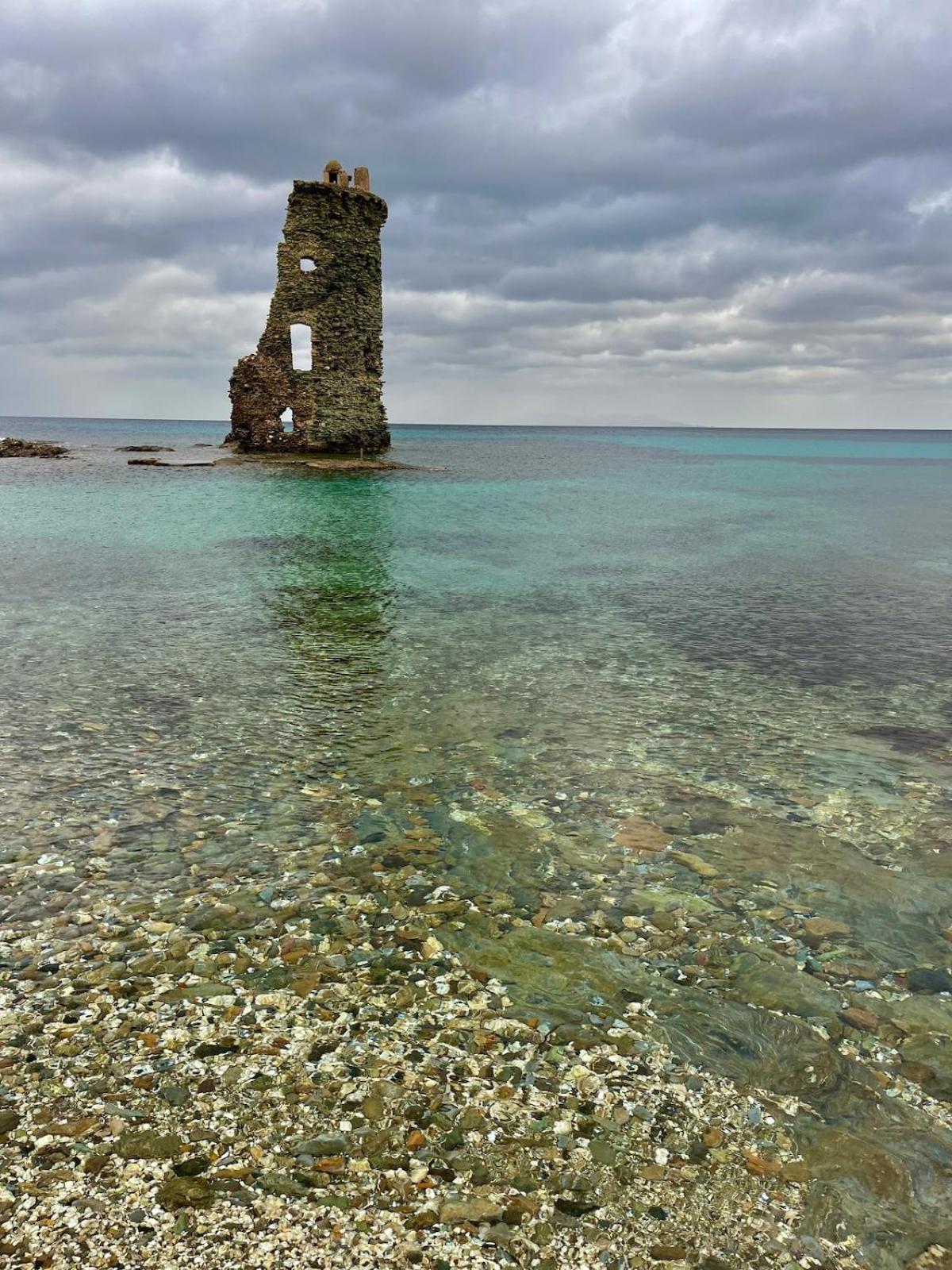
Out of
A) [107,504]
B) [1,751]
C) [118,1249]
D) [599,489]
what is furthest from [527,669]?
[599,489]

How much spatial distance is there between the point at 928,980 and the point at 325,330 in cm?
4885

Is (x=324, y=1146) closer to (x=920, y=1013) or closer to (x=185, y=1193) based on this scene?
(x=185, y=1193)

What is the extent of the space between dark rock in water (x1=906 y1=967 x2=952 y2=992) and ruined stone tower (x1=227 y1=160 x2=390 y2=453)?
48.5 m

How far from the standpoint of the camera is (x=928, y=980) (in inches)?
188

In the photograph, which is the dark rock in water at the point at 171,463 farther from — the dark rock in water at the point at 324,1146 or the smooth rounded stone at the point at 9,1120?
the dark rock in water at the point at 324,1146

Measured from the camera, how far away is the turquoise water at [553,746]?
15.6ft

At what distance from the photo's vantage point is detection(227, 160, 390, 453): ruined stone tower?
151ft

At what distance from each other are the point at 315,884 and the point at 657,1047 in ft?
8.24

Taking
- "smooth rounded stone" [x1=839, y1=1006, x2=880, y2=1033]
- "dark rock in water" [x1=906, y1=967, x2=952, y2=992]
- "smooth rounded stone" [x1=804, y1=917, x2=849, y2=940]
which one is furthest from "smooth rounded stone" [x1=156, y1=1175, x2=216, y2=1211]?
"dark rock in water" [x1=906, y1=967, x2=952, y2=992]

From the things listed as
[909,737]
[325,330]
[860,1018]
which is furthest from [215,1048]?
[325,330]

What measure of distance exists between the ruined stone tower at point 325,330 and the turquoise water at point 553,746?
30.8 metres

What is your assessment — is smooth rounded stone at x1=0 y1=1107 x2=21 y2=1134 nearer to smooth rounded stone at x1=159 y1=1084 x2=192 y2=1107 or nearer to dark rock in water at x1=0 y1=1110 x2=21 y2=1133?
dark rock in water at x1=0 y1=1110 x2=21 y2=1133

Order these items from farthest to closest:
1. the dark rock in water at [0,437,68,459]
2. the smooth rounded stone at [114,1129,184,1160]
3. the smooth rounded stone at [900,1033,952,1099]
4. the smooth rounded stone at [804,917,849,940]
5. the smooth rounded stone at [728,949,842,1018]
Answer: the dark rock in water at [0,437,68,459] → the smooth rounded stone at [804,917,849,940] → the smooth rounded stone at [728,949,842,1018] → the smooth rounded stone at [900,1033,952,1099] → the smooth rounded stone at [114,1129,184,1160]

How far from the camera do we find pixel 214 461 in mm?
49562
